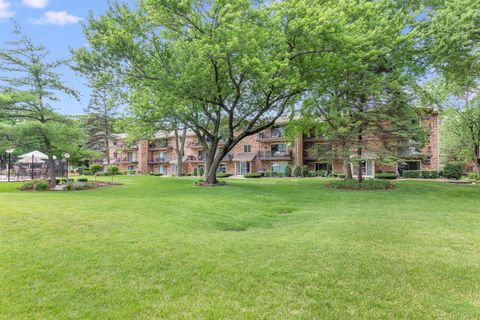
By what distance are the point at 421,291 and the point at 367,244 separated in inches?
80.7

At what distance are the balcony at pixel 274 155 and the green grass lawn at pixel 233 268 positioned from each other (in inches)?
1161

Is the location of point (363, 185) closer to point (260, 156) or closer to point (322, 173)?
point (322, 173)

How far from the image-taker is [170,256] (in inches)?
190

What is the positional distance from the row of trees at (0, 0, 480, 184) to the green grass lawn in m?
9.98

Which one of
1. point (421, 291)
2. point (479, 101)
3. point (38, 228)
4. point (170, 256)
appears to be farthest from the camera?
point (479, 101)

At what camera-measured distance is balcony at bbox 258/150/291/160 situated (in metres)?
37.7

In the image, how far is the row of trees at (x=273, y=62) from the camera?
14.8 m

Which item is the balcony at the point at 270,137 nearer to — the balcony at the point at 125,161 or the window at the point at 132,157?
the balcony at the point at 125,161

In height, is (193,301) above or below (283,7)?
below

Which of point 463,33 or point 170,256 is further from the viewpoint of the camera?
point 463,33

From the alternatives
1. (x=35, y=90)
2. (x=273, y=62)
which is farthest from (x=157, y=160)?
Answer: (x=273, y=62)

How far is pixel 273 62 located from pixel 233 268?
12.1 metres

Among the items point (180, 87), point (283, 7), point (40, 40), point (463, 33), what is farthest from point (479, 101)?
point (40, 40)

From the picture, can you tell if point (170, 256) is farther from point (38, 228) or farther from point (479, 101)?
point (479, 101)
